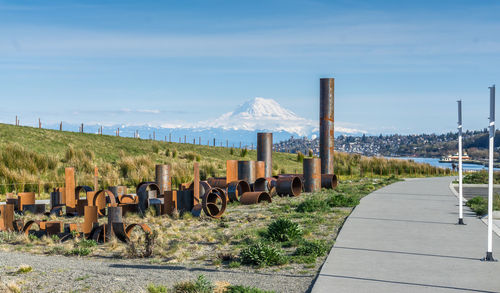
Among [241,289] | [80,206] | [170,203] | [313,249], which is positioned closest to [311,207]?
[170,203]

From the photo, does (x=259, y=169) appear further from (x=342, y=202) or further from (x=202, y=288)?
(x=202, y=288)

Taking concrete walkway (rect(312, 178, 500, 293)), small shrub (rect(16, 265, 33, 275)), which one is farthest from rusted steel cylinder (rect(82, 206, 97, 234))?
concrete walkway (rect(312, 178, 500, 293))

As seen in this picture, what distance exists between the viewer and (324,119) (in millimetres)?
25719

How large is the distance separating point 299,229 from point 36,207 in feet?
29.4

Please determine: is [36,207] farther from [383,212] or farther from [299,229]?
[383,212]

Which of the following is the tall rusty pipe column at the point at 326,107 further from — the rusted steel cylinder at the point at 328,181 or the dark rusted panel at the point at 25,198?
the dark rusted panel at the point at 25,198

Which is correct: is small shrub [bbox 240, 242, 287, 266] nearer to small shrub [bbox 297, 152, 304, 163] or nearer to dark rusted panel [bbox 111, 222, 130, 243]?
dark rusted panel [bbox 111, 222, 130, 243]

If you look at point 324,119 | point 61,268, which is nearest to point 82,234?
point 61,268

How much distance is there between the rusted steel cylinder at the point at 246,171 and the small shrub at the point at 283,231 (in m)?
9.78

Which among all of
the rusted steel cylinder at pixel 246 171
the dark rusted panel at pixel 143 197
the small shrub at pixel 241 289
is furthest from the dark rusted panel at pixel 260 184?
the small shrub at pixel 241 289

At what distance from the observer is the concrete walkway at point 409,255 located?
7.52 m

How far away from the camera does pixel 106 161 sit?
124ft

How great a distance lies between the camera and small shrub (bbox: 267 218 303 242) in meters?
11.5

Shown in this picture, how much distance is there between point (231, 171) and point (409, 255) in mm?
11907
